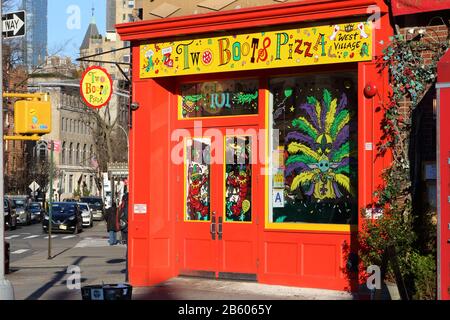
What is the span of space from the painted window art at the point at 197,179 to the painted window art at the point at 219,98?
0.56m

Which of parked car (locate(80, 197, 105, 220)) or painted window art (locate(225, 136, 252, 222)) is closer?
painted window art (locate(225, 136, 252, 222))

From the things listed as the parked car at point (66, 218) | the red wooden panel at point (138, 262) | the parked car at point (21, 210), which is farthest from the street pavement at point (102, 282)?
the parked car at point (21, 210)

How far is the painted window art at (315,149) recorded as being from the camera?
13211mm

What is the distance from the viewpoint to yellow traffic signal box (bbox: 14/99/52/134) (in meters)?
11.0

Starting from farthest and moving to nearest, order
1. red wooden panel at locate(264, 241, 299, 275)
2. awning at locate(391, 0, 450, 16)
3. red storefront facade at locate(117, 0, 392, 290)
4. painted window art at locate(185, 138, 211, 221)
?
painted window art at locate(185, 138, 211, 221), red wooden panel at locate(264, 241, 299, 275), red storefront facade at locate(117, 0, 392, 290), awning at locate(391, 0, 450, 16)

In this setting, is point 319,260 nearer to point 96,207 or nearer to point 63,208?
point 63,208

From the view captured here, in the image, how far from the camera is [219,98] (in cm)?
1473

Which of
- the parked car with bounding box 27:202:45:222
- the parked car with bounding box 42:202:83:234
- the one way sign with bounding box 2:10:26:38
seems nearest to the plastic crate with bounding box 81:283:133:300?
the one way sign with bounding box 2:10:26:38

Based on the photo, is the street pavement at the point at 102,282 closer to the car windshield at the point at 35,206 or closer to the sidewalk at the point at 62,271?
the sidewalk at the point at 62,271

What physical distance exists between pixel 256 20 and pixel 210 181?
3.07 meters

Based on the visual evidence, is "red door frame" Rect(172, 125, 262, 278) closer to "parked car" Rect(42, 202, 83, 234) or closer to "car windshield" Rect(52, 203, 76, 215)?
"parked car" Rect(42, 202, 83, 234)

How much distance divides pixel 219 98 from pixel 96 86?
358 centimetres

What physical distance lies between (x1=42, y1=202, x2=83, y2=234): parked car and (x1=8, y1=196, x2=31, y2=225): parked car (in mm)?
7185
